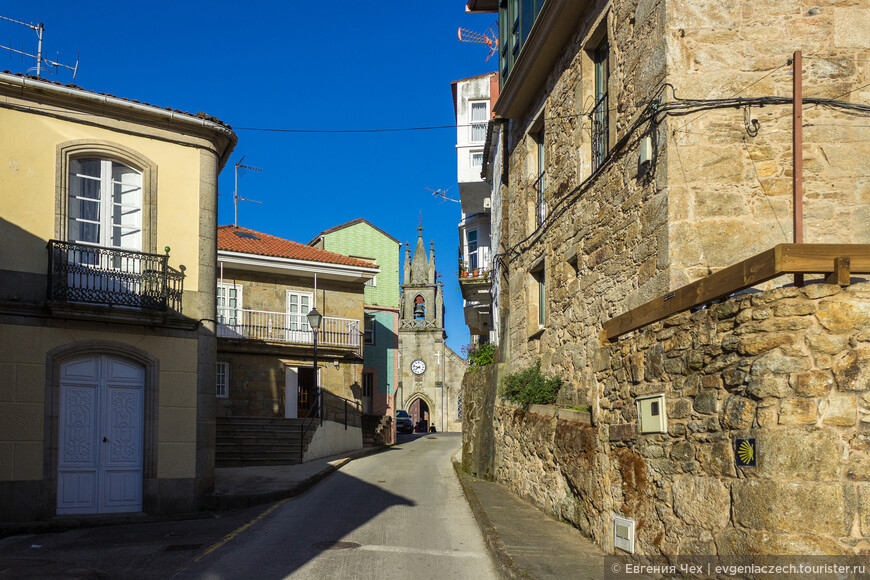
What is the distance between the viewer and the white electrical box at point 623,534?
779 centimetres

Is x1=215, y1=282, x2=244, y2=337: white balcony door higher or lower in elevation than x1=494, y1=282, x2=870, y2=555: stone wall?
higher

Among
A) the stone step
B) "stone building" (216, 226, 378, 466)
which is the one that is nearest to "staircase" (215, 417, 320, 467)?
the stone step

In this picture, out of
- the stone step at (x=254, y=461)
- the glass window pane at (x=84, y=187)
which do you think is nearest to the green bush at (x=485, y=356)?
the stone step at (x=254, y=461)

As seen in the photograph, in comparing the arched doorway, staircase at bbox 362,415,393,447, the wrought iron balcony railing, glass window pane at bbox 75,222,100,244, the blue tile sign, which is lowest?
the arched doorway

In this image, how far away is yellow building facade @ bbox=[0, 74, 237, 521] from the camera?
40.4 feet

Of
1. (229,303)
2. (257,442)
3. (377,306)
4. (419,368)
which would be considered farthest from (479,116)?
(419,368)

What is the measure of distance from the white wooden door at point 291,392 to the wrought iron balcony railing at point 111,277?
13850 mm

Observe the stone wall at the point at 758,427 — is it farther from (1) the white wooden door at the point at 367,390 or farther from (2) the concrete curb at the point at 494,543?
(1) the white wooden door at the point at 367,390

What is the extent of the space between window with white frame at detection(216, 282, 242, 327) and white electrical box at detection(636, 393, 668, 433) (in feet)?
68.6

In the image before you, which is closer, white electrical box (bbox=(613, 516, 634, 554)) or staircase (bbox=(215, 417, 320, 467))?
white electrical box (bbox=(613, 516, 634, 554))

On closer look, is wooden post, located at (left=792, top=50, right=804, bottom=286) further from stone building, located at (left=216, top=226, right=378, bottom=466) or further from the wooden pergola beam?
stone building, located at (left=216, top=226, right=378, bottom=466)

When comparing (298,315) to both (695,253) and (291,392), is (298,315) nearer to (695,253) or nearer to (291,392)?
(291,392)

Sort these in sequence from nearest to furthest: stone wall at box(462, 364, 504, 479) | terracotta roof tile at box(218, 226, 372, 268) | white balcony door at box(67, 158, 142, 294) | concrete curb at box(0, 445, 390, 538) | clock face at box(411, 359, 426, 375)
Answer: concrete curb at box(0, 445, 390, 538) → white balcony door at box(67, 158, 142, 294) → stone wall at box(462, 364, 504, 479) → terracotta roof tile at box(218, 226, 372, 268) → clock face at box(411, 359, 426, 375)

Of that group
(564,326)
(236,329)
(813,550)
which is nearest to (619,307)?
(564,326)
